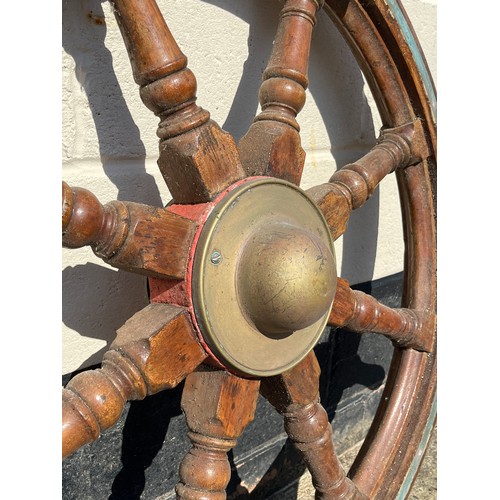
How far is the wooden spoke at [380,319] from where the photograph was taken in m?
0.86

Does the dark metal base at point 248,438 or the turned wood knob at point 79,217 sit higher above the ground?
the turned wood knob at point 79,217

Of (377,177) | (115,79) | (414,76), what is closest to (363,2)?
(414,76)

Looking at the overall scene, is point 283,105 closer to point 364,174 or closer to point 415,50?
point 364,174

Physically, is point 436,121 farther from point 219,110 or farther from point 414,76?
point 219,110

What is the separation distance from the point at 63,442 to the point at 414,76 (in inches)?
28.6

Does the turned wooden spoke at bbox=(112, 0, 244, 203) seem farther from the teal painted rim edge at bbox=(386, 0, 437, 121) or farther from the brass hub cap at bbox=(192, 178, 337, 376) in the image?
the teal painted rim edge at bbox=(386, 0, 437, 121)

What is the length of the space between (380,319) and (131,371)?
1.36 ft

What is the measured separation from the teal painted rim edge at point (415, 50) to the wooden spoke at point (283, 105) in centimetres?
17

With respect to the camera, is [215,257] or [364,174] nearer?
[215,257]

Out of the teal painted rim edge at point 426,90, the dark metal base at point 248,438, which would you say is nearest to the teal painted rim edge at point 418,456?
the teal painted rim edge at point 426,90

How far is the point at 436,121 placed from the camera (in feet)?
3.38

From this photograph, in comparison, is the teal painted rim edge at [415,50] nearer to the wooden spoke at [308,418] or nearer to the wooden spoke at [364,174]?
the wooden spoke at [364,174]

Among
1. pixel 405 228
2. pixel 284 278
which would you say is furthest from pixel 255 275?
pixel 405 228

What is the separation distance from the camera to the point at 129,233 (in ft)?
2.12
